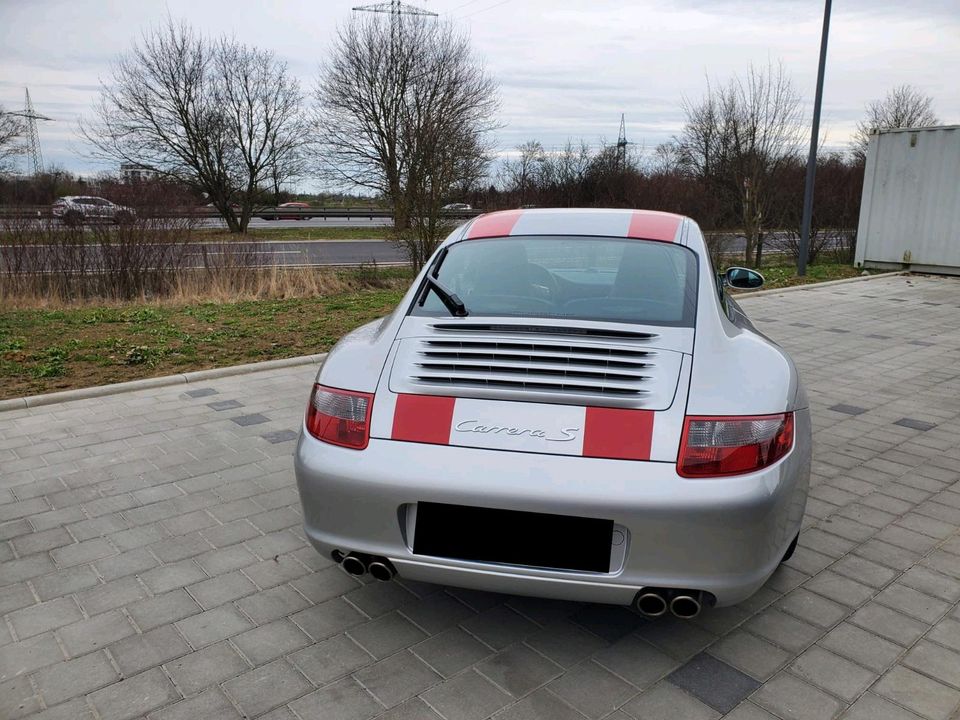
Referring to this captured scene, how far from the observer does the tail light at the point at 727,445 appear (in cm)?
241

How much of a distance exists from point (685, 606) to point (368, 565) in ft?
3.64

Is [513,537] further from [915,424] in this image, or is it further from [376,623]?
[915,424]

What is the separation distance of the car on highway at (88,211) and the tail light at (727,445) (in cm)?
1227

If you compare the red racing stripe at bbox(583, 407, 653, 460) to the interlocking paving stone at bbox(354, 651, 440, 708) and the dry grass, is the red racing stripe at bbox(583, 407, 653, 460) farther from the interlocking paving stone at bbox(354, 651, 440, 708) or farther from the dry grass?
the dry grass

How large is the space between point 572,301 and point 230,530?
2107mm

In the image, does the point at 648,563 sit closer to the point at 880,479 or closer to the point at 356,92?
the point at 880,479

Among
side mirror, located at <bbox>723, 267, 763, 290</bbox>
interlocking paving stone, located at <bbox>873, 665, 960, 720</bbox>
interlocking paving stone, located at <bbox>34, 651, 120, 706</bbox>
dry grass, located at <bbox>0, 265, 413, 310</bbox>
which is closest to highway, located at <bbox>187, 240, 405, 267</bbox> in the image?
dry grass, located at <bbox>0, 265, 413, 310</bbox>

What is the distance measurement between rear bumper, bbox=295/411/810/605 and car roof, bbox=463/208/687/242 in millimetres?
1456

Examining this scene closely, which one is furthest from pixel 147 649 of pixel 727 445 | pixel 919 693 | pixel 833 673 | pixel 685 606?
pixel 919 693

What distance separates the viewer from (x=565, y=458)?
2436 mm

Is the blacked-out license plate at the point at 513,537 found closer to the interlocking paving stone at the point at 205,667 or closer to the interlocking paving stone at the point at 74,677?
the interlocking paving stone at the point at 205,667

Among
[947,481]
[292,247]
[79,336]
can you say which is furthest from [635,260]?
[292,247]

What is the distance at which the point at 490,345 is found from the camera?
2.85 m

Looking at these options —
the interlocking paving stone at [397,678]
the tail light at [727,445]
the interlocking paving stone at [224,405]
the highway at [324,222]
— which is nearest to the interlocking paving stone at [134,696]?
the interlocking paving stone at [397,678]
